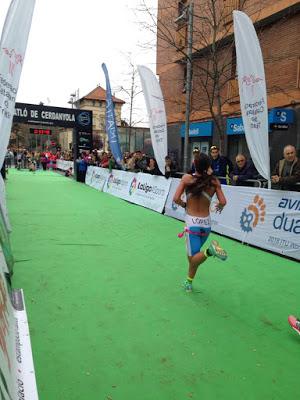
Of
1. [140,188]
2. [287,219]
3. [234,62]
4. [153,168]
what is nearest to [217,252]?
[287,219]

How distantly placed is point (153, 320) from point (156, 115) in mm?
9295

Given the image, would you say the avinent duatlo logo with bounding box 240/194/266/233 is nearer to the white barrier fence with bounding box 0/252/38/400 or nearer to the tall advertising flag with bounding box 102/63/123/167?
the white barrier fence with bounding box 0/252/38/400

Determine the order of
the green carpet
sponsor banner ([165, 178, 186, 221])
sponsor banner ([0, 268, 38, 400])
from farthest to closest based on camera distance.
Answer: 1. sponsor banner ([165, 178, 186, 221])
2. the green carpet
3. sponsor banner ([0, 268, 38, 400])

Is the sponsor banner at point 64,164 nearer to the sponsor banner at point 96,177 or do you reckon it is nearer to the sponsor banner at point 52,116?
the sponsor banner at point 52,116

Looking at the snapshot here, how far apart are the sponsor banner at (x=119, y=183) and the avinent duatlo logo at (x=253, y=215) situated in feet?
22.0

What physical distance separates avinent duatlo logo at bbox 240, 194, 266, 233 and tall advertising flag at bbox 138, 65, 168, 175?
4.37m

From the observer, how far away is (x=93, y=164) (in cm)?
2241

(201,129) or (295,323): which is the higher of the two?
(201,129)

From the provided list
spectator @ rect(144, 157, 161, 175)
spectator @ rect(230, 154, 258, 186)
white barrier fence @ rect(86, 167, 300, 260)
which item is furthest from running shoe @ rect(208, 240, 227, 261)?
spectator @ rect(144, 157, 161, 175)

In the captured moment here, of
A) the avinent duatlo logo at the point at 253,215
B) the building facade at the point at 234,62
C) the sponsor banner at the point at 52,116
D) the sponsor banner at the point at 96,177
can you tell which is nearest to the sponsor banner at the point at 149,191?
the building facade at the point at 234,62

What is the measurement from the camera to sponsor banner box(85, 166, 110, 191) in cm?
1809

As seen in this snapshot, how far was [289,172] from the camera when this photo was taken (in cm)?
722

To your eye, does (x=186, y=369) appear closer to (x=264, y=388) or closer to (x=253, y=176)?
(x=264, y=388)

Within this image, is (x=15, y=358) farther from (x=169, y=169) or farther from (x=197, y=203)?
(x=169, y=169)
